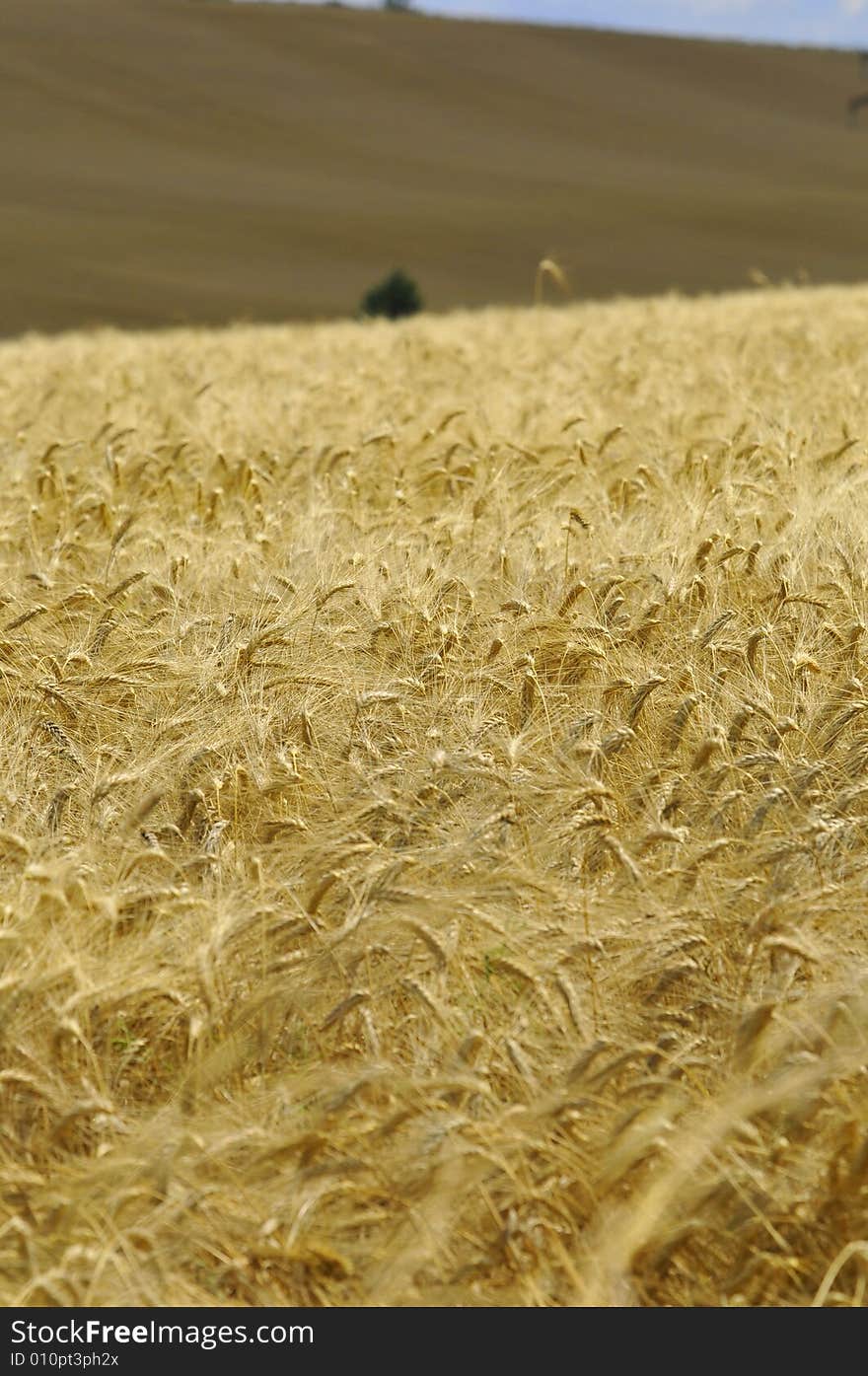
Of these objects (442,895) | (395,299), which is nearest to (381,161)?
(395,299)

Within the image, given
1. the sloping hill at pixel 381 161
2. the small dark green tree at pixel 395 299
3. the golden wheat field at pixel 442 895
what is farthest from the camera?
the sloping hill at pixel 381 161

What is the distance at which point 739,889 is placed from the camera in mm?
2176

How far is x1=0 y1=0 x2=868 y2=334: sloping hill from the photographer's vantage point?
35.9m

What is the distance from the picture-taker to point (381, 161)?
151 feet

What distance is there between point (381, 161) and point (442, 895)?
46.9 metres

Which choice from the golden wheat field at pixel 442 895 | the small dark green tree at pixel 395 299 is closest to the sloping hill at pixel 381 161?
the small dark green tree at pixel 395 299

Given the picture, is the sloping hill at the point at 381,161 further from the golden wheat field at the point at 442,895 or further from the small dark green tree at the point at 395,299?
the golden wheat field at the point at 442,895

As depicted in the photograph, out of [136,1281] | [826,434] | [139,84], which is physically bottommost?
[136,1281]

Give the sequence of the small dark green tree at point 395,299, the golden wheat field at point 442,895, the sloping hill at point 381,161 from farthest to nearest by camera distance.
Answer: the sloping hill at point 381,161 < the small dark green tree at point 395,299 < the golden wheat field at point 442,895

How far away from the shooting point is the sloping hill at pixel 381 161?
35906 millimetres

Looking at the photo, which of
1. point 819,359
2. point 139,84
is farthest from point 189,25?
point 819,359

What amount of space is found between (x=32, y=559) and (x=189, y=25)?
51472mm

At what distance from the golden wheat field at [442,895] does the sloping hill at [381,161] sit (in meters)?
28.7
